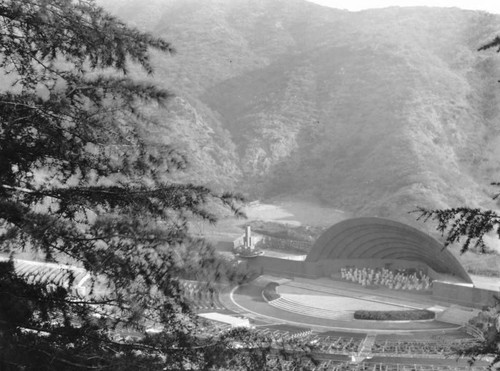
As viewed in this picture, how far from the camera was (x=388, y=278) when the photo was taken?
2420 cm

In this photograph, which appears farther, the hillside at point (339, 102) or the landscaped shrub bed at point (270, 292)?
the hillside at point (339, 102)

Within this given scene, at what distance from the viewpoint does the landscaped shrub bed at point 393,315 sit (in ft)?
63.5

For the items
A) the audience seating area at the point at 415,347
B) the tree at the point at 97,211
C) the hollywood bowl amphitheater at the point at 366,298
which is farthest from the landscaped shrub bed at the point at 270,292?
the tree at the point at 97,211

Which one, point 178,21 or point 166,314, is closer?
point 166,314

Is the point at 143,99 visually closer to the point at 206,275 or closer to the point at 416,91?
the point at 206,275

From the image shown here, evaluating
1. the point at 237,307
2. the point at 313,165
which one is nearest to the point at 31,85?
the point at 237,307

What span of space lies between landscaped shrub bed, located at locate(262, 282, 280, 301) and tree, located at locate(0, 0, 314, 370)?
1678cm

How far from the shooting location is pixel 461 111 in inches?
2283

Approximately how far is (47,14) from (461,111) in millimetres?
57816

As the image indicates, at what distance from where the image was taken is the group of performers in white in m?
23.5

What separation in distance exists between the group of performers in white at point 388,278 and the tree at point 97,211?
1928cm

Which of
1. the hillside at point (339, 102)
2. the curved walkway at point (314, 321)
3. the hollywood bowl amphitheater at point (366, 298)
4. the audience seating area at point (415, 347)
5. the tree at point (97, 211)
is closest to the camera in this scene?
the tree at point (97, 211)

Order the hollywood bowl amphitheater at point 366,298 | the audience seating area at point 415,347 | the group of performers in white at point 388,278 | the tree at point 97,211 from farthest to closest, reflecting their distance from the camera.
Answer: the group of performers in white at point 388,278, the hollywood bowl amphitheater at point 366,298, the audience seating area at point 415,347, the tree at point 97,211

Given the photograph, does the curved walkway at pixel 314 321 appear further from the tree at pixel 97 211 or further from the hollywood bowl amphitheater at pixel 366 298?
the tree at pixel 97 211
